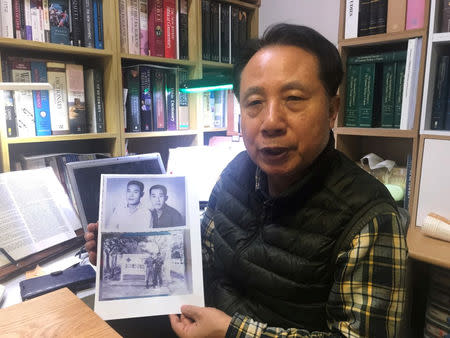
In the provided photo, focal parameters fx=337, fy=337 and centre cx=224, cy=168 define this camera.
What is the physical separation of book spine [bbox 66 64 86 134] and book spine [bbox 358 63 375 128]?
1254mm

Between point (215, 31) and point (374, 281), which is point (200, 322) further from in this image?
point (215, 31)

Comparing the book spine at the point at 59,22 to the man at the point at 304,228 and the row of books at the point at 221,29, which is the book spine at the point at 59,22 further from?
the man at the point at 304,228

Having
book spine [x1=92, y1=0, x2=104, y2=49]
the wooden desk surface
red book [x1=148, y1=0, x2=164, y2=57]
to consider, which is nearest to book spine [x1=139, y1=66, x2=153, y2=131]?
red book [x1=148, y1=0, x2=164, y2=57]

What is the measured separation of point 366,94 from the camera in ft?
5.16

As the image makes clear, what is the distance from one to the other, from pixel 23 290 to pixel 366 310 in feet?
2.75

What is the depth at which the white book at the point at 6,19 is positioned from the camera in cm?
121

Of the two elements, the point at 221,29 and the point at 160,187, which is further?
the point at 221,29

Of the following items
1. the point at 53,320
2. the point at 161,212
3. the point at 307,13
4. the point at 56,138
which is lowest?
the point at 53,320

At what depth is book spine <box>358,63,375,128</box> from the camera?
1547 millimetres

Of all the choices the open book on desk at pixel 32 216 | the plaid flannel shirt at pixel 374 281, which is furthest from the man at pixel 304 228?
the open book on desk at pixel 32 216

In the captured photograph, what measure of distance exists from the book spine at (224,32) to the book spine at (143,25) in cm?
46

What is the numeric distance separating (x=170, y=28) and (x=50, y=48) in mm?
584

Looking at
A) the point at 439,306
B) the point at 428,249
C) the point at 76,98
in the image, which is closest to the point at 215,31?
the point at 76,98

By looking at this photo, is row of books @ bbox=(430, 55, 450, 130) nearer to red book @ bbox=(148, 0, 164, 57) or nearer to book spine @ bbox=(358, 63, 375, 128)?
book spine @ bbox=(358, 63, 375, 128)
